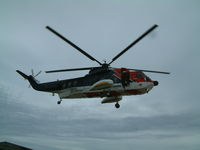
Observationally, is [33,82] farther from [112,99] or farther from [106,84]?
[106,84]

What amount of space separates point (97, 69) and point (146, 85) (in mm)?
5589

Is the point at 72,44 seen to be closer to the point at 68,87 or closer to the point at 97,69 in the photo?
the point at 97,69

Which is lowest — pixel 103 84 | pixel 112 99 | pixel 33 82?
pixel 112 99

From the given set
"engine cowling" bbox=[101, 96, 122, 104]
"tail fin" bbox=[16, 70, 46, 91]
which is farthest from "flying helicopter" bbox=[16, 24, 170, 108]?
"tail fin" bbox=[16, 70, 46, 91]

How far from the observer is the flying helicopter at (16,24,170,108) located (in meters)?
20.7

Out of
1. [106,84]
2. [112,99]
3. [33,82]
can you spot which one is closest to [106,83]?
[106,84]

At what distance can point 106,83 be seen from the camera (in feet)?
68.0

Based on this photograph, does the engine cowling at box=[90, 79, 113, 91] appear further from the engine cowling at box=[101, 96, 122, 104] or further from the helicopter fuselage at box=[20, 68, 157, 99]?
the engine cowling at box=[101, 96, 122, 104]

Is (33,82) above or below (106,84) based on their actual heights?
above

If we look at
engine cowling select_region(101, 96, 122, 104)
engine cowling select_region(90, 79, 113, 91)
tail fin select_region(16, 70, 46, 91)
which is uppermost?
tail fin select_region(16, 70, 46, 91)

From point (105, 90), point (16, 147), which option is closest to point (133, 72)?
point (105, 90)

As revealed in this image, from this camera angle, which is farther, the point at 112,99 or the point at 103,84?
the point at 112,99

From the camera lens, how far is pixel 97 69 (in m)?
22.7

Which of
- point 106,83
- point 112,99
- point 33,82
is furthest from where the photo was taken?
point 33,82
